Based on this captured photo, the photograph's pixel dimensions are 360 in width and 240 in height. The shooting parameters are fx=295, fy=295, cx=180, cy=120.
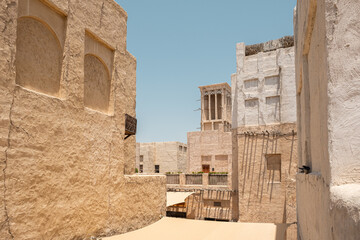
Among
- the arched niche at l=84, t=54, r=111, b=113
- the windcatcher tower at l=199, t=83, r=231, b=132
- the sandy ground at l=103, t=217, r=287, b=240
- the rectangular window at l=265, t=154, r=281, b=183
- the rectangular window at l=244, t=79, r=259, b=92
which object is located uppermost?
the windcatcher tower at l=199, t=83, r=231, b=132

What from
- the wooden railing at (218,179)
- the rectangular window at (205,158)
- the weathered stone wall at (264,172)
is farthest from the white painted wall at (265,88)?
the rectangular window at (205,158)

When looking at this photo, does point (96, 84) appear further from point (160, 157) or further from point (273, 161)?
point (160, 157)

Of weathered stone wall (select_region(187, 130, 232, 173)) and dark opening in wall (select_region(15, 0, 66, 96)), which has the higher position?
dark opening in wall (select_region(15, 0, 66, 96))

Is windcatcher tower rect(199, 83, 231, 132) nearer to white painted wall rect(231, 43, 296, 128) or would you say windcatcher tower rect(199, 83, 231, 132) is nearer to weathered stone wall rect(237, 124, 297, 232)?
white painted wall rect(231, 43, 296, 128)

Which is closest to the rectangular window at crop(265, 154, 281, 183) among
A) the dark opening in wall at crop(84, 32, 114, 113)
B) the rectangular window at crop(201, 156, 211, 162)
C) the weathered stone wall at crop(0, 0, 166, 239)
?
the rectangular window at crop(201, 156, 211, 162)

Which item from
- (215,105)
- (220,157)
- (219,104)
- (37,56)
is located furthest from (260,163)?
(219,104)

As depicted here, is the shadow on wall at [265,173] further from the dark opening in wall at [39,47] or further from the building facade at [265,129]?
the dark opening in wall at [39,47]

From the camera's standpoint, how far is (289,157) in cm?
1695

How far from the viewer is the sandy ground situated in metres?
7.65

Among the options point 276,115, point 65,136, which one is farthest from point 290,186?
point 65,136

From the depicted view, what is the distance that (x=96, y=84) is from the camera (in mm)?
7285

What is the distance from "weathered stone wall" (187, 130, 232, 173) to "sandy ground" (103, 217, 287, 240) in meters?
16.5

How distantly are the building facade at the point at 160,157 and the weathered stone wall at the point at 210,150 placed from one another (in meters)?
9.71

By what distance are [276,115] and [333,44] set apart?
1648 cm
